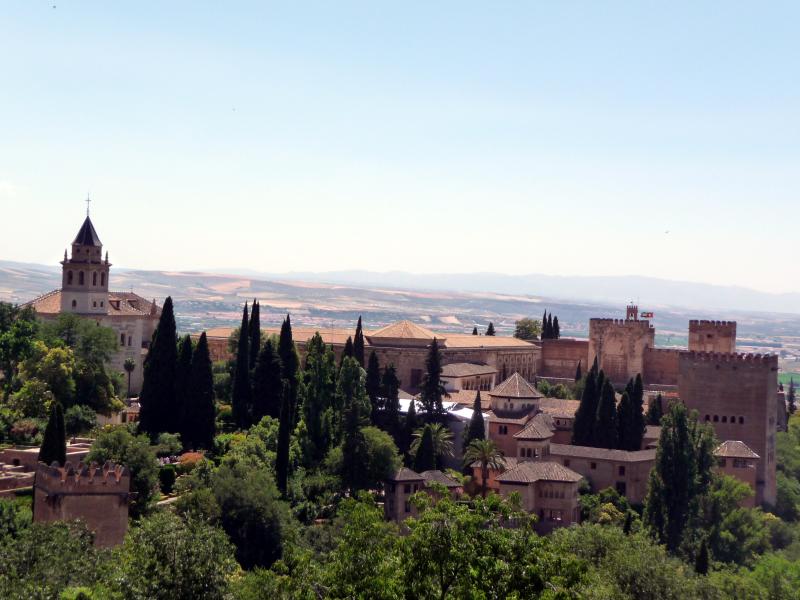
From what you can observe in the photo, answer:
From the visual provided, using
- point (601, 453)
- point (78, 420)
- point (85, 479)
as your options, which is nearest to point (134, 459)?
point (85, 479)

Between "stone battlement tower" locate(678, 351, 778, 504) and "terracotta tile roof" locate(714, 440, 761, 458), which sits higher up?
"stone battlement tower" locate(678, 351, 778, 504)

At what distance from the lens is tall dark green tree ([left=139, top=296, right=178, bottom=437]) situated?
50.3 meters

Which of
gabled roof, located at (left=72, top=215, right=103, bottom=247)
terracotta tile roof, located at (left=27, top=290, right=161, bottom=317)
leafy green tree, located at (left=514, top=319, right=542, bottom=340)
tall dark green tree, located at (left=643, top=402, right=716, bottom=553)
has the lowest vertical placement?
tall dark green tree, located at (left=643, top=402, right=716, bottom=553)

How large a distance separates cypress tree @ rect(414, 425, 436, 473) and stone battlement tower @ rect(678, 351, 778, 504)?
49.7 feet

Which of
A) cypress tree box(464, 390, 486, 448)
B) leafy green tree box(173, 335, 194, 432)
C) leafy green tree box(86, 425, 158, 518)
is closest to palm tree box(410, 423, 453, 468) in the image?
cypress tree box(464, 390, 486, 448)

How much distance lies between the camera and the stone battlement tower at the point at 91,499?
3944 cm

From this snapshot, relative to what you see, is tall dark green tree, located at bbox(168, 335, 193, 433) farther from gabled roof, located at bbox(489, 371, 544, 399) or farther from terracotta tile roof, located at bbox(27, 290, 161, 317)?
gabled roof, located at bbox(489, 371, 544, 399)

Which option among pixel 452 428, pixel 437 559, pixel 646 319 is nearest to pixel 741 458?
pixel 452 428

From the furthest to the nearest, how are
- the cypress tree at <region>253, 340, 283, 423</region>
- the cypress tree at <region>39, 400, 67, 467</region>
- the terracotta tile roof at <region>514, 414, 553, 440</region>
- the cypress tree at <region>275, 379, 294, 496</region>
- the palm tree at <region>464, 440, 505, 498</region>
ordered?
the cypress tree at <region>253, 340, 283, 423</region>, the terracotta tile roof at <region>514, 414, 553, 440</region>, the palm tree at <region>464, 440, 505, 498</region>, the cypress tree at <region>275, 379, 294, 496</region>, the cypress tree at <region>39, 400, 67, 467</region>

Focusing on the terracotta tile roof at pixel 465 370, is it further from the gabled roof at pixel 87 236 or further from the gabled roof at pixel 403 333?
the gabled roof at pixel 87 236

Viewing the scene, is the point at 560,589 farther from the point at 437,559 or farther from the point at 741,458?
the point at 741,458

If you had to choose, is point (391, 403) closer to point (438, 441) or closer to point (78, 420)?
point (438, 441)

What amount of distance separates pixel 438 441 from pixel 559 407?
10517 mm

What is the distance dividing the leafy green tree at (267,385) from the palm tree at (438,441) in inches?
217
